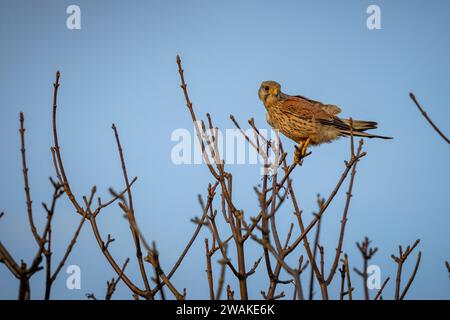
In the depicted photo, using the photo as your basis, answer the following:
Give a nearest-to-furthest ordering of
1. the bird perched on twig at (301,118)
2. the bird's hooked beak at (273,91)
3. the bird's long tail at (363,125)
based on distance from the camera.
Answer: the bird's long tail at (363,125) < the bird perched on twig at (301,118) < the bird's hooked beak at (273,91)

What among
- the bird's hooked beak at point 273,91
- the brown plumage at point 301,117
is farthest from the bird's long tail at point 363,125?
the bird's hooked beak at point 273,91

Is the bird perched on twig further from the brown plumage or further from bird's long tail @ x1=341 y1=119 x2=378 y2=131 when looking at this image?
bird's long tail @ x1=341 y1=119 x2=378 y2=131

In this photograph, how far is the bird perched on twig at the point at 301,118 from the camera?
16.7 ft

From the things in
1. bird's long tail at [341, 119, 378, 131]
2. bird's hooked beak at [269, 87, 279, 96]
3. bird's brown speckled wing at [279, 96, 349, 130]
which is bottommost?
bird's long tail at [341, 119, 378, 131]

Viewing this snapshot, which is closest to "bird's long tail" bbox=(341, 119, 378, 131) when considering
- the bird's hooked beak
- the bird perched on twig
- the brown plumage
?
the bird perched on twig

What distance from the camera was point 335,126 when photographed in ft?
16.8

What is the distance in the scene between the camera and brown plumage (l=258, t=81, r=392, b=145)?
5.09 metres

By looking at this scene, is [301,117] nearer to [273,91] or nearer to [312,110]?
[312,110]

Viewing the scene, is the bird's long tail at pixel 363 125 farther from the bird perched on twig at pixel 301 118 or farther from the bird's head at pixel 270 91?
the bird's head at pixel 270 91
